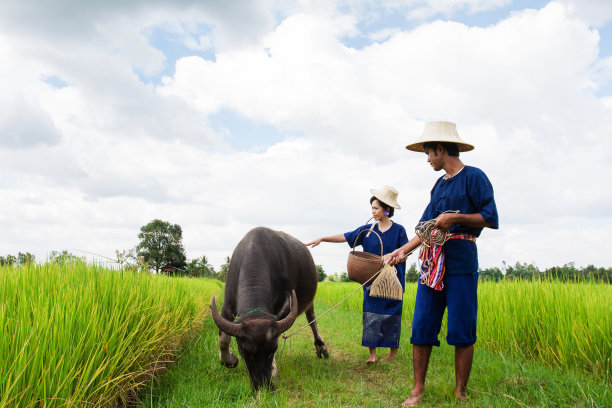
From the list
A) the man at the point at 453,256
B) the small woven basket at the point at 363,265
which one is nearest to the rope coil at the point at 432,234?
the man at the point at 453,256

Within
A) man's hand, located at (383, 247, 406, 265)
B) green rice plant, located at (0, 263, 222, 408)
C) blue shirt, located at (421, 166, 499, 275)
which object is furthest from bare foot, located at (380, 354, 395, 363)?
green rice plant, located at (0, 263, 222, 408)

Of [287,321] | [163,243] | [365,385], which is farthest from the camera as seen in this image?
[163,243]

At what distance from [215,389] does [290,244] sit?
2.34 metres

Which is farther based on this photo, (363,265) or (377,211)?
(377,211)

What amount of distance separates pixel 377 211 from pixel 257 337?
2401 millimetres

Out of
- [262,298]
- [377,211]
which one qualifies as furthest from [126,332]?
[377,211]

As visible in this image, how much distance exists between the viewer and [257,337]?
3826 mm

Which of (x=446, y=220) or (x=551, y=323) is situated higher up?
(x=446, y=220)

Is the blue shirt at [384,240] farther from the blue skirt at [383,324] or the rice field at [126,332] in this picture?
the rice field at [126,332]

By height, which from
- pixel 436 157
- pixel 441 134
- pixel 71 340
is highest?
pixel 441 134

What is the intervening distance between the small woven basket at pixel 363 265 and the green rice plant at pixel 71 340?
2.14 metres

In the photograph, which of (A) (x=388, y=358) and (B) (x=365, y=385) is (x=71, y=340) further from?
(A) (x=388, y=358)

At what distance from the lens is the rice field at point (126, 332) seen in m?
2.50

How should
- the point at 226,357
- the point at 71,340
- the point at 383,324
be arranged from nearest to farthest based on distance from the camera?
the point at 71,340 < the point at 226,357 < the point at 383,324
